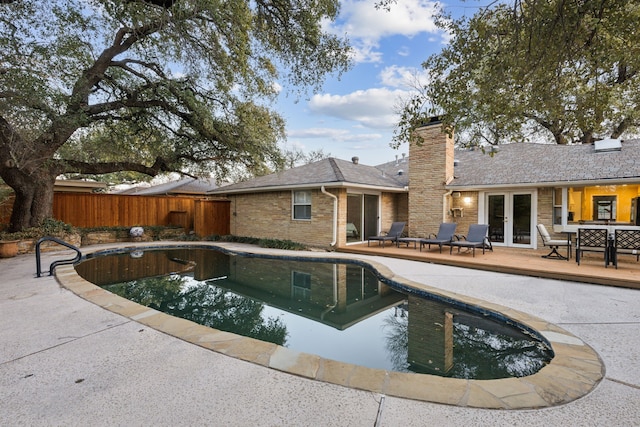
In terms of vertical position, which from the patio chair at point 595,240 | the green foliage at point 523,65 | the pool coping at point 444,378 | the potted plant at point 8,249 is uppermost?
the green foliage at point 523,65

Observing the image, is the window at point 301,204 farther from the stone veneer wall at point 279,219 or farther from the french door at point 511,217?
the french door at point 511,217

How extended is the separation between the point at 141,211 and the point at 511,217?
16.3m

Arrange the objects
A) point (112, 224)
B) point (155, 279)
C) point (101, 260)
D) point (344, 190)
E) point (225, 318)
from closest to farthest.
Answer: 1. point (225, 318)
2. point (155, 279)
3. point (101, 260)
4. point (344, 190)
5. point (112, 224)

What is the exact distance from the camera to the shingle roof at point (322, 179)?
11266 millimetres

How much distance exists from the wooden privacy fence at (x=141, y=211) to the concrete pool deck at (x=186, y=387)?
35.6 feet

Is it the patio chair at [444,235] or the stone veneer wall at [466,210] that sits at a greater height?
the stone veneer wall at [466,210]

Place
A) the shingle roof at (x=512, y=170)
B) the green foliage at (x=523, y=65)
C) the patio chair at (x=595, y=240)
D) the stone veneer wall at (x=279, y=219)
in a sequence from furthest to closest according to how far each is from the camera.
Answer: the stone veneer wall at (x=279, y=219) → the shingle roof at (x=512, y=170) → the patio chair at (x=595, y=240) → the green foliage at (x=523, y=65)

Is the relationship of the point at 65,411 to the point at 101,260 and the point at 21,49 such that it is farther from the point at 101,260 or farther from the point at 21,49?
the point at 101,260

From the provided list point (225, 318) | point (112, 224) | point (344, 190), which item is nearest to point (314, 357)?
point (225, 318)

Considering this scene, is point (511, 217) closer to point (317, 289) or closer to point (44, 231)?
point (317, 289)

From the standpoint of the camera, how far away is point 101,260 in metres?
9.84

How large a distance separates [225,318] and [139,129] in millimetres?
10127

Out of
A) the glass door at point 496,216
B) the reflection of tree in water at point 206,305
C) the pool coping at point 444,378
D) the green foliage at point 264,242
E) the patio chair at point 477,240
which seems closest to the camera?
the pool coping at point 444,378

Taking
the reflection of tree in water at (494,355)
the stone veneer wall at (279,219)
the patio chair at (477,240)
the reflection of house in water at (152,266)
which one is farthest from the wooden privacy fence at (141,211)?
the reflection of tree in water at (494,355)
